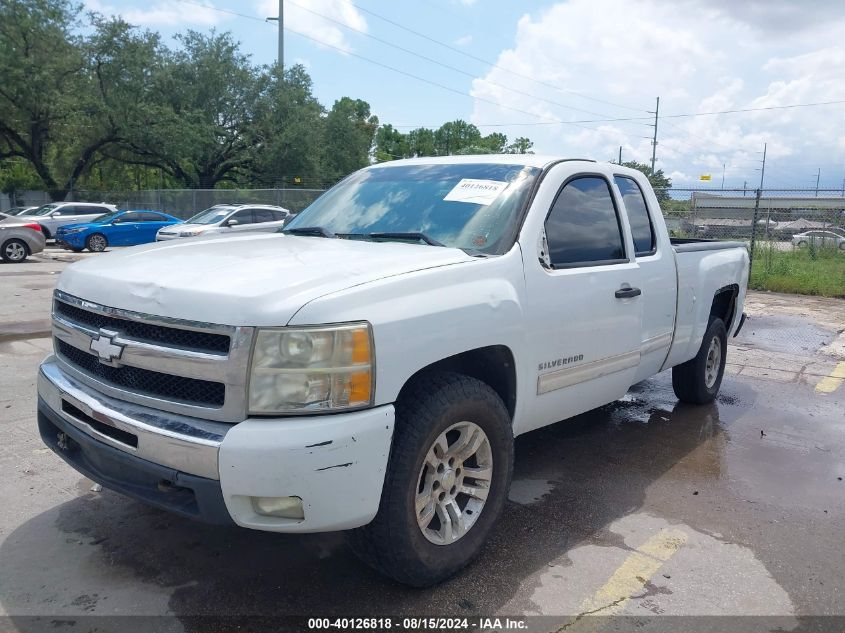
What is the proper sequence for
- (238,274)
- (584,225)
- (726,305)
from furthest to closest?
(726,305)
(584,225)
(238,274)

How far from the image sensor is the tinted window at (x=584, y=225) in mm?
3844

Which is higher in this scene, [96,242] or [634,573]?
[96,242]

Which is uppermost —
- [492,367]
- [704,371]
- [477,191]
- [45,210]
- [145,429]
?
[477,191]

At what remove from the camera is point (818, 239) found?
642 inches

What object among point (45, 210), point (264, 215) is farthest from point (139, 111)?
point (264, 215)

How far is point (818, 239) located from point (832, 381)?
10.8m

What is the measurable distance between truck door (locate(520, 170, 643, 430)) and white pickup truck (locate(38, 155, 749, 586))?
0.5 inches

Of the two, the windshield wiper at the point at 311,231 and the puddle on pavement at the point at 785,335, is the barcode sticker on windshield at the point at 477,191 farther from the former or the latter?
the puddle on pavement at the point at 785,335

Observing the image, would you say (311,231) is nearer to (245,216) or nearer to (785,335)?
(785,335)

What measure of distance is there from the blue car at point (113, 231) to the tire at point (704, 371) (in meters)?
20.3

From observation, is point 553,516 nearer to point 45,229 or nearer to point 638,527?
point 638,527

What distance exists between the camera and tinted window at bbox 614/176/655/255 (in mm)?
4605

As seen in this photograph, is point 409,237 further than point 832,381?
No

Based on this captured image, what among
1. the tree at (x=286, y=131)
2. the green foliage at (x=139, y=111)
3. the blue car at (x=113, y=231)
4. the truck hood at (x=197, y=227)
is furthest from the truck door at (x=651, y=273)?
the tree at (x=286, y=131)
